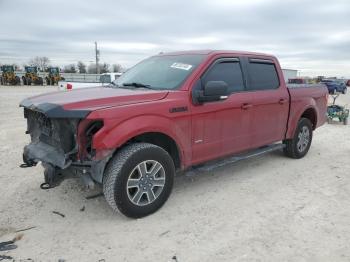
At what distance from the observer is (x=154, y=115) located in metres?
3.66

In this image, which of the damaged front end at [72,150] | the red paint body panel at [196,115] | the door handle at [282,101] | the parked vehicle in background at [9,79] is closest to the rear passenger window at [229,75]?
the red paint body panel at [196,115]

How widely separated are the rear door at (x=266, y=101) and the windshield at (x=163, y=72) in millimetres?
1070

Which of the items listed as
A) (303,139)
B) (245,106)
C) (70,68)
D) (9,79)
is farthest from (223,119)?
(70,68)

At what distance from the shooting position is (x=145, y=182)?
368 cm

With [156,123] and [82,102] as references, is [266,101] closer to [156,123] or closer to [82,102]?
[156,123]

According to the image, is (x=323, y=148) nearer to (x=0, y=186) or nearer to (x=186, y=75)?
(x=186, y=75)

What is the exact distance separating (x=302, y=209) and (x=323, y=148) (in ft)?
11.9

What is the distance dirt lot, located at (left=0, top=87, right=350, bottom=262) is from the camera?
3.05 meters

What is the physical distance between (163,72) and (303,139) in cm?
327

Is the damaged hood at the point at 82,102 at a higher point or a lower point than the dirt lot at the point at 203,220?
higher

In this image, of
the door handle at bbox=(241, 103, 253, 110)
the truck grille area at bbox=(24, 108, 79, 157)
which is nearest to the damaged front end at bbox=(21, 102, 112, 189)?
the truck grille area at bbox=(24, 108, 79, 157)

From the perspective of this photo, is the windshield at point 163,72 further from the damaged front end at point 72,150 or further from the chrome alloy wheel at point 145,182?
the damaged front end at point 72,150

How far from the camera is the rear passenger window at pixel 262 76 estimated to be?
197 inches

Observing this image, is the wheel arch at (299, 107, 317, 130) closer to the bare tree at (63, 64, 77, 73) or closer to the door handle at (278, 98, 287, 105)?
the door handle at (278, 98, 287, 105)
